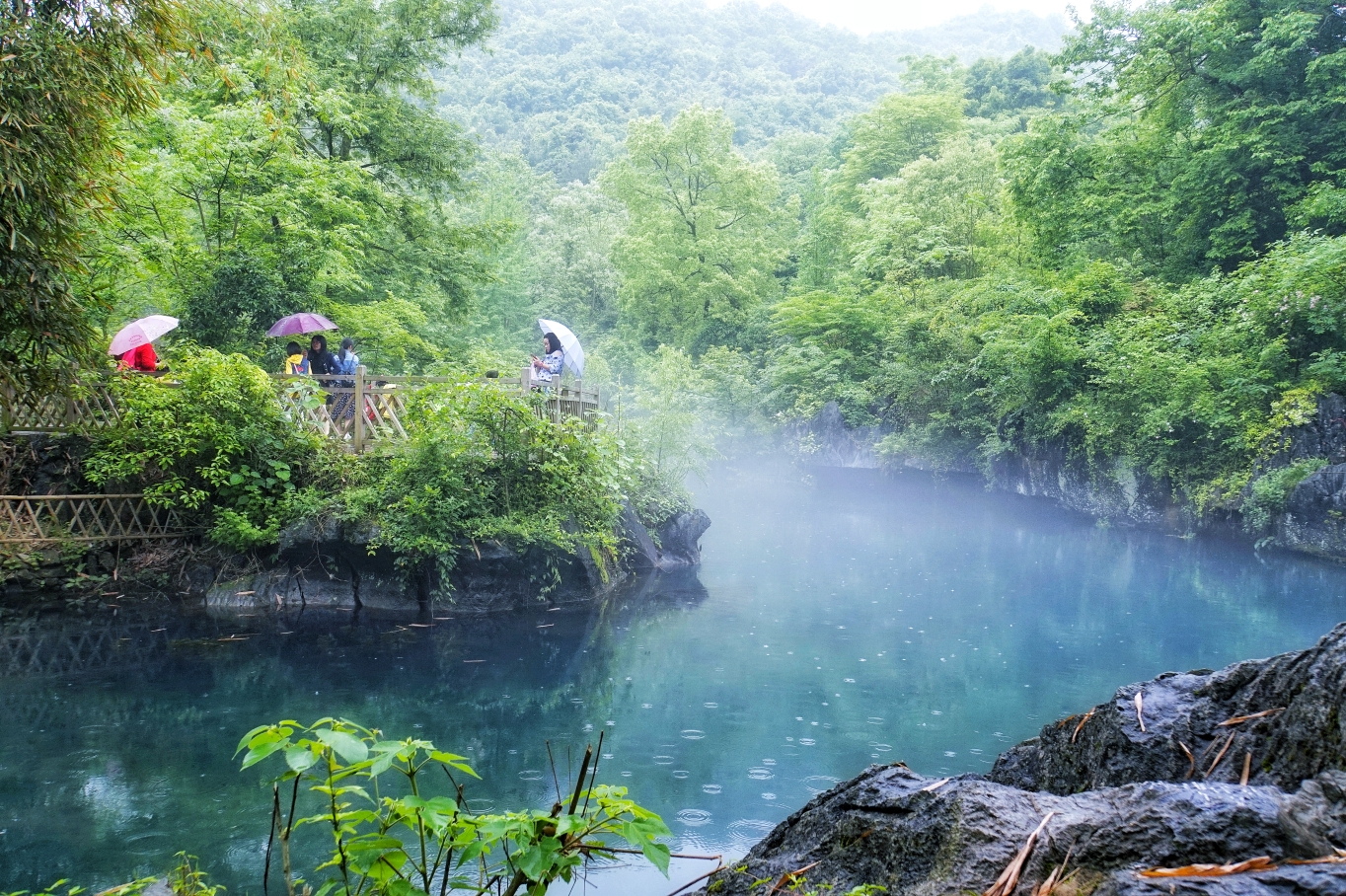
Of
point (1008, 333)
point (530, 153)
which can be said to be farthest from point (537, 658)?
point (530, 153)

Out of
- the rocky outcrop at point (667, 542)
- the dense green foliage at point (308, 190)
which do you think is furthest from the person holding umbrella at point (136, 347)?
the rocky outcrop at point (667, 542)

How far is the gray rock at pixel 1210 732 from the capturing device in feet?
5.63

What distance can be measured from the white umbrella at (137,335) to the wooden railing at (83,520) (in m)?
1.88

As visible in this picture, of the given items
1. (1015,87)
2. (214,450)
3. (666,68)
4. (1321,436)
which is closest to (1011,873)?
(214,450)

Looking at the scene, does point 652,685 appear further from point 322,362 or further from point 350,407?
point 322,362

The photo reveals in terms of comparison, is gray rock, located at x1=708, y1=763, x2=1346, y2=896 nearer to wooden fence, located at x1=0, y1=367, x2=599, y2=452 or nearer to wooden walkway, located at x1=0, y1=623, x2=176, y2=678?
wooden walkway, located at x1=0, y1=623, x2=176, y2=678

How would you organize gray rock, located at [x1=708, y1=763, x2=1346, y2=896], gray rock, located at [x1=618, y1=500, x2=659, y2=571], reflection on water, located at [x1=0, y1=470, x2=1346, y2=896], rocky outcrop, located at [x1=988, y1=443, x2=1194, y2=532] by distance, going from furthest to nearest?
rocky outcrop, located at [x1=988, y1=443, x2=1194, y2=532] → gray rock, located at [x1=618, y1=500, x2=659, y2=571] → reflection on water, located at [x1=0, y1=470, x2=1346, y2=896] → gray rock, located at [x1=708, y1=763, x2=1346, y2=896]

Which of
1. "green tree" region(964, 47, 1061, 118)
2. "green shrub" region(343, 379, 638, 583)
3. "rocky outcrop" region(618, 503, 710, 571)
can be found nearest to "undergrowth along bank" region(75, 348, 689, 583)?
"green shrub" region(343, 379, 638, 583)

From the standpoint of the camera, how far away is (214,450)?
11281mm

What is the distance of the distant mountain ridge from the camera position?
2446 inches

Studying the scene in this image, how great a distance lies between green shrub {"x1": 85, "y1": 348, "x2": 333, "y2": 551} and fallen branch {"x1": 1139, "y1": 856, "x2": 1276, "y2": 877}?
11.1 metres

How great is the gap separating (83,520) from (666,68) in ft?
253

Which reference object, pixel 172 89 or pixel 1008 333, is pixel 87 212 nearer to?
pixel 172 89

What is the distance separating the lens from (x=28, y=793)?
19.0 ft
